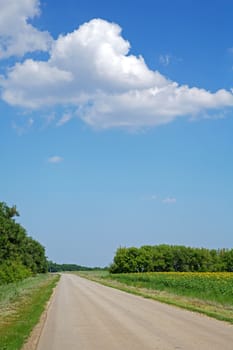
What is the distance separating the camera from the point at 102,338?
568 inches

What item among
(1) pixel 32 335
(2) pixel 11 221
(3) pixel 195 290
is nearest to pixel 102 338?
(1) pixel 32 335

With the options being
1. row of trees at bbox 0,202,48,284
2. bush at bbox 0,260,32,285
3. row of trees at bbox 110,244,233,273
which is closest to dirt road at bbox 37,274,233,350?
bush at bbox 0,260,32,285

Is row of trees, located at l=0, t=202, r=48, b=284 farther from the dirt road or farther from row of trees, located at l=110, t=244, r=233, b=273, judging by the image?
row of trees, located at l=110, t=244, r=233, b=273

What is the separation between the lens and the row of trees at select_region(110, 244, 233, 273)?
12631 cm

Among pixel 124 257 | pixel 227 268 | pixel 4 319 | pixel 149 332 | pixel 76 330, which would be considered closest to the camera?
pixel 149 332

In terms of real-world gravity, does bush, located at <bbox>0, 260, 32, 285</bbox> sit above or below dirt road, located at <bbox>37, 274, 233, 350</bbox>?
above

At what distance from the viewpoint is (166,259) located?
131 meters

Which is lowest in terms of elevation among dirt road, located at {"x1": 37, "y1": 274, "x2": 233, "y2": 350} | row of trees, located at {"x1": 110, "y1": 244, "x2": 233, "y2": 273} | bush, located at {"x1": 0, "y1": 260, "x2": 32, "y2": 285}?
dirt road, located at {"x1": 37, "y1": 274, "x2": 233, "y2": 350}

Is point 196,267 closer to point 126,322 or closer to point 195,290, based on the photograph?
point 195,290

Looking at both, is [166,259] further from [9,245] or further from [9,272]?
Answer: [9,272]

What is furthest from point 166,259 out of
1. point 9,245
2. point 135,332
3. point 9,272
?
point 135,332

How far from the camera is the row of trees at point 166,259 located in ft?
414

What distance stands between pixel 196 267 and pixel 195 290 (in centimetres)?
9314

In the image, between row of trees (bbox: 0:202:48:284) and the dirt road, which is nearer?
the dirt road
